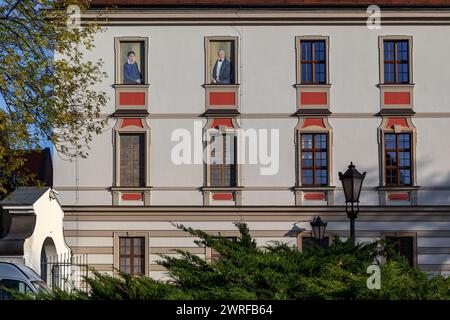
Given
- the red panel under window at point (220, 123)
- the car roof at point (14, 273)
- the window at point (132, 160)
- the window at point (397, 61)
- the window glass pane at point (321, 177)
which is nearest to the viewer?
the car roof at point (14, 273)

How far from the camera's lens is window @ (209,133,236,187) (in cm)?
2719

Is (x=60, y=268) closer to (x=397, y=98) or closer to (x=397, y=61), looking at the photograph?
(x=397, y=98)

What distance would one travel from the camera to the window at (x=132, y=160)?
27438 mm

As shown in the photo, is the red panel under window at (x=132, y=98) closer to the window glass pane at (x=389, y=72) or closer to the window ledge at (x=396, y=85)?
the window ledge at (x=396, y=85)

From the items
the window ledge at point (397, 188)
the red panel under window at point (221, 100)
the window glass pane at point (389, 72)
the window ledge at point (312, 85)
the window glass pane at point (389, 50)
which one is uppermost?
the window glass pane at point (389, 50)

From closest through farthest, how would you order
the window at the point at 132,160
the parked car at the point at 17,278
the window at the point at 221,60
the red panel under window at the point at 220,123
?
the parked car at the point at 17,278
the red panel under window at the point at 220,123
the window at the point at 132,160
the window at the point at 221,60

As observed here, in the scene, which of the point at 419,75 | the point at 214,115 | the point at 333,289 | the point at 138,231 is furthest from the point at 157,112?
the point at 333,289

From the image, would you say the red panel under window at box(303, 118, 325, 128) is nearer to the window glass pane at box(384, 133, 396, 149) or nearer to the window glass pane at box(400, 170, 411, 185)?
the window glass pane at box(384, 133, 396, 149)

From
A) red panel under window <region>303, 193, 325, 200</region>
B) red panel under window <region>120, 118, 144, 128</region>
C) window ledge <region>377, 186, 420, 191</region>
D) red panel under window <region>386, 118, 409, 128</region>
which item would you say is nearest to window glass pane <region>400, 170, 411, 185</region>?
window ledge <region>377, 186, 420, 191</region>

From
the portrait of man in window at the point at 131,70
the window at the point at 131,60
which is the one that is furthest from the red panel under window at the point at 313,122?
the portrait of man in window at the point at 131,70

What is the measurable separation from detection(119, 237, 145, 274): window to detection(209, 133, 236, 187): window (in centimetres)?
280

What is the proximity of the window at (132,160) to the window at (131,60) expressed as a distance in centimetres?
169

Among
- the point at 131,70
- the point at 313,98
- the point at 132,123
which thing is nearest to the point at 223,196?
the point at 132,123

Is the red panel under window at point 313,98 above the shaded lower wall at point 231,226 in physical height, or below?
above
